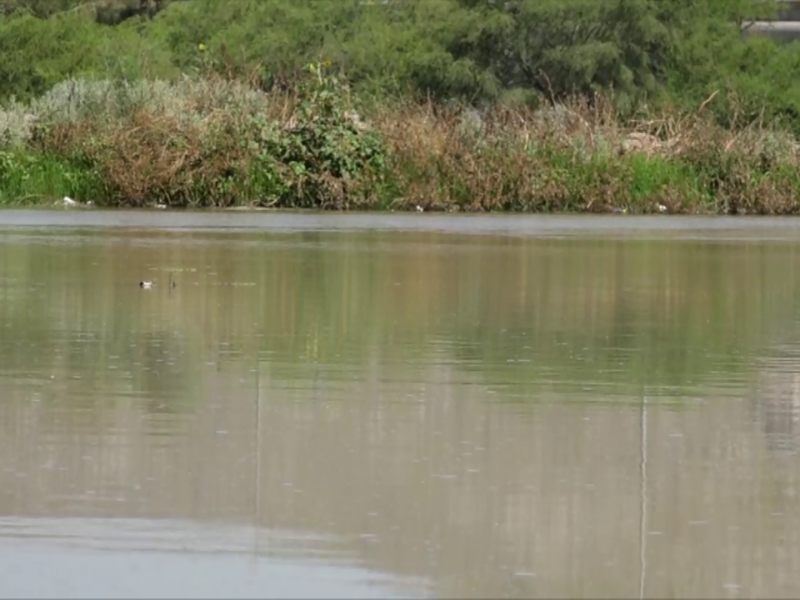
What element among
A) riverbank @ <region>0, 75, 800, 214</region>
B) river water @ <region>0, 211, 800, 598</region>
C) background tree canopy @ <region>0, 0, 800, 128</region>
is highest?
river water @ <region>0, 211, 800, 598</region>

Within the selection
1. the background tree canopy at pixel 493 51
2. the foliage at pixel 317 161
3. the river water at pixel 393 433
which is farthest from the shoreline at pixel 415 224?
the background tree canopy at pixel 493 51

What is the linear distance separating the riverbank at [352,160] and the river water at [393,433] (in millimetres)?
11602

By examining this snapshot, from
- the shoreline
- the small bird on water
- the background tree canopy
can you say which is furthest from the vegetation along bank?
the small bird on water

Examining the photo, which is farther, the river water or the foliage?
the foliage

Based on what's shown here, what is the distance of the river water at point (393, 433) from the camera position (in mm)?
6070

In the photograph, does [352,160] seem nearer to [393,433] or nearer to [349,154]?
[349,154]

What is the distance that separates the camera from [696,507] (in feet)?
23.0

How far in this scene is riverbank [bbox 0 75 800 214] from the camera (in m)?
28.3

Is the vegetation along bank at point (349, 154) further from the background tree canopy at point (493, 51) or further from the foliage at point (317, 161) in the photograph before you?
the background tree canopy at point (493, 51)

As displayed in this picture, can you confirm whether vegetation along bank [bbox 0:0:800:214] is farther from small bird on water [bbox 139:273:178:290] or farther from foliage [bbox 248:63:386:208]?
small bird on water [bbox 139:273:178:290]

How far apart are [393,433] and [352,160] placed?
798 inches

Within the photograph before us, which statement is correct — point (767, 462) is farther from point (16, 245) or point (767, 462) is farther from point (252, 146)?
point (252, 146)

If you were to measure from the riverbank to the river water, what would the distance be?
457 inches

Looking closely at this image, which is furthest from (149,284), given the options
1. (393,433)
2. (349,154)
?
(349,154)
